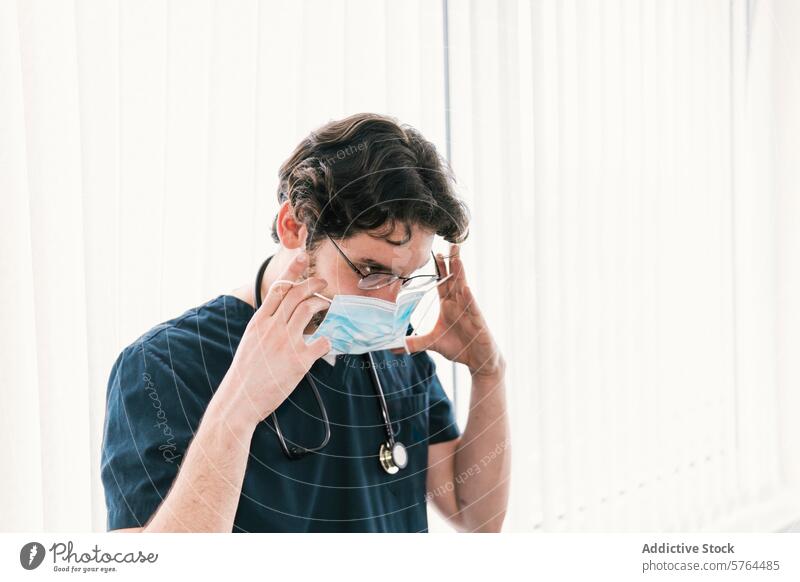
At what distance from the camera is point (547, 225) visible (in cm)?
64

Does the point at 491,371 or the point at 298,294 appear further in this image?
the point at 491,371

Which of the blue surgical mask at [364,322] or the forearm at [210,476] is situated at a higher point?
the blue surgical mask at [364,322]

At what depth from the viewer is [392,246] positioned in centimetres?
53

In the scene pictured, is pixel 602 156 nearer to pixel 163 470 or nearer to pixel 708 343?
pixel 708 343

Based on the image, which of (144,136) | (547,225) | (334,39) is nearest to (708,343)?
(547,225)

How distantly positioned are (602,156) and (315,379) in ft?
1.23

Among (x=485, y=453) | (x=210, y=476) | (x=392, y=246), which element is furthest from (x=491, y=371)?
(x=210, y=476)

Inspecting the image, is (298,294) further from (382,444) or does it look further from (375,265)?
(382,444)

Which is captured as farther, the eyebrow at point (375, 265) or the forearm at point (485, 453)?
the forearm at point (485, 453)

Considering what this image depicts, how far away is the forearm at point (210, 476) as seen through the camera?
50 centimetres

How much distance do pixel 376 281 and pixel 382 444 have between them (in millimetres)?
176

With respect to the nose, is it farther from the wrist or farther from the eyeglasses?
the wrist

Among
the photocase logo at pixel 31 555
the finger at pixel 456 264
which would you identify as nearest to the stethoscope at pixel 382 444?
the finger at pixel 456 264

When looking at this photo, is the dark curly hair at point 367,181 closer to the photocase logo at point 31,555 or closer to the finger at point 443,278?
the finger at point 443,278
